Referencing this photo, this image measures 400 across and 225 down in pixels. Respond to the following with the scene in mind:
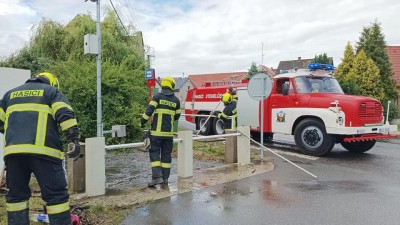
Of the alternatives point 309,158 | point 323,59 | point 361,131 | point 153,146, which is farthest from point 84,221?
point 323,59

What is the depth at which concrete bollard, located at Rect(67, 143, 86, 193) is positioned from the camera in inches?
232

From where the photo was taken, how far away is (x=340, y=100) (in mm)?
9625

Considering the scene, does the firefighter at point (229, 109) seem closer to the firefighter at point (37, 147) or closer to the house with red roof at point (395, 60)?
the firefighter at point (37, 147)

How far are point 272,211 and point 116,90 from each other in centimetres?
773

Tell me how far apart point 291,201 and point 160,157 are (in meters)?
2.34

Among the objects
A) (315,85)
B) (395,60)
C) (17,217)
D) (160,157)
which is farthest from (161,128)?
(395,60)

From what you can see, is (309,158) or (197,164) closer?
(197,164)

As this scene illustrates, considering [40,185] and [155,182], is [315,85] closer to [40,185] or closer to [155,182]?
[155,182]

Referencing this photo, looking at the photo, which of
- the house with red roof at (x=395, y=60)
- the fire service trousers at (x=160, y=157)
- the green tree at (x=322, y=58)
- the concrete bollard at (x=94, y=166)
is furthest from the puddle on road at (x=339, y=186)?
the green tree at (x=322, y=58)

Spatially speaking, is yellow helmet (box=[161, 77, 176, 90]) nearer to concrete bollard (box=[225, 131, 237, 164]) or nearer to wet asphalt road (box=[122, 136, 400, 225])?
wet asphalt road (box=[122, 136, 400, 225])

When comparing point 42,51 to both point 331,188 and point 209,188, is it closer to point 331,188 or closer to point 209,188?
point 209,188

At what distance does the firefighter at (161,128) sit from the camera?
652 cm

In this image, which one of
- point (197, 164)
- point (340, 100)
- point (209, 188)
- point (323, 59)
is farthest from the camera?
point (323, 59)

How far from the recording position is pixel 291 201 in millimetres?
5703
